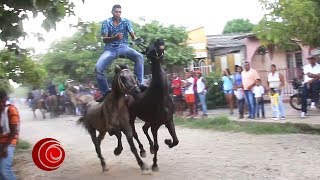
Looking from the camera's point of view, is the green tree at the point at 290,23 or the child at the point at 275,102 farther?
the child at the point at 275,102

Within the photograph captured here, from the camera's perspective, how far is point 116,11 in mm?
7773

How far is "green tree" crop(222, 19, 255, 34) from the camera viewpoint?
52.2m

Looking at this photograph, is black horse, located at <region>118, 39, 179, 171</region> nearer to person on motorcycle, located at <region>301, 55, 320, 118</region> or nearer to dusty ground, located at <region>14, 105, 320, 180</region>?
dusty ground, located at <region>14, 105, 320, 180</region>

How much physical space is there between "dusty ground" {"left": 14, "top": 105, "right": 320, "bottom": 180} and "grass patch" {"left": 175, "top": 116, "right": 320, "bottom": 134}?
0.59 meters

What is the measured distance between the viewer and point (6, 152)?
655cm

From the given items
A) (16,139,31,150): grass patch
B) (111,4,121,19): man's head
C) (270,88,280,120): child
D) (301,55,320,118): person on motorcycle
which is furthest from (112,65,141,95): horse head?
(301,55,320,118): person on motorcycle

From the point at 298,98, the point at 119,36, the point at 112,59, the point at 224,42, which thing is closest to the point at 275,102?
the point at 298,98

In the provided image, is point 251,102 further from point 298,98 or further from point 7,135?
point 7,135

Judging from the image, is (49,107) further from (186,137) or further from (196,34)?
(186,137)

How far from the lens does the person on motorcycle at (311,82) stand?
12.7 m

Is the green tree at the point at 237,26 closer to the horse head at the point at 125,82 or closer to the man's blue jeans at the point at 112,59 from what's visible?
the man's blue jeans at the point at 112,59

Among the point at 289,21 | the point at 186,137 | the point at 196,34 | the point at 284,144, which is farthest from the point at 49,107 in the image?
the point at 284,144

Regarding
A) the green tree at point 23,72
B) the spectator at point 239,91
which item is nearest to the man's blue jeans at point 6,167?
the green tree at point 23,72
